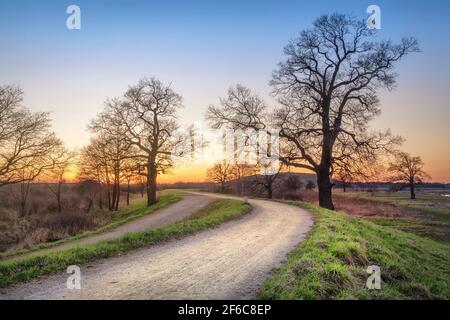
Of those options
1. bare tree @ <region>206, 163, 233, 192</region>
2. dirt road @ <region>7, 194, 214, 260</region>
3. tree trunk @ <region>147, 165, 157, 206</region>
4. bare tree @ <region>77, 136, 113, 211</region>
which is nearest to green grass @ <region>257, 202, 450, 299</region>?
dirt road @ <region>7, 194, 214, 260</region>

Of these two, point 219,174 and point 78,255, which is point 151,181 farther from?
point 219,174

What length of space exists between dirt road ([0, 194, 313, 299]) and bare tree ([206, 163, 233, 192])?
69.8 meters

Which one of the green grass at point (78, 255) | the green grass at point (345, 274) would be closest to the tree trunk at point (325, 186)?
the green grass at point (345, 274)

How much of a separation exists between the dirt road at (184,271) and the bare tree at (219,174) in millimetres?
69755

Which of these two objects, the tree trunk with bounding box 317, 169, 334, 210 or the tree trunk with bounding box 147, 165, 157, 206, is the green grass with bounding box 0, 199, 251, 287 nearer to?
the tree trunk with bounding box 317, 169, 334, 210

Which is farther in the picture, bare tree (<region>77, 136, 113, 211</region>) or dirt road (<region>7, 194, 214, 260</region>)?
bare tree (<region>77, 136, 113, 211</region>)

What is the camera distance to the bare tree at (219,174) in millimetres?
85500

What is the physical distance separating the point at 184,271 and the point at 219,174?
264 feet

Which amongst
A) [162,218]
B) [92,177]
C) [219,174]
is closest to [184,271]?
[162,218]

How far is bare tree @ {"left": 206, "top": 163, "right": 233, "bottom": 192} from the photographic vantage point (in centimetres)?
8550

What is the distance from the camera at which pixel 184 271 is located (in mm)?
9289

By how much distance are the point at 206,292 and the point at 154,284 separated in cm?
130

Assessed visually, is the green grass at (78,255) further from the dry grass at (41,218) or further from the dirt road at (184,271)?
the dry grass at (41,218)
